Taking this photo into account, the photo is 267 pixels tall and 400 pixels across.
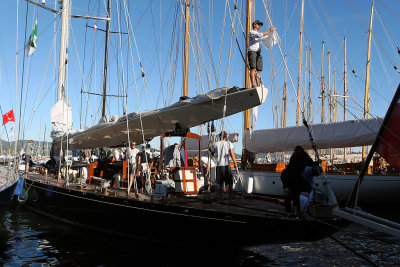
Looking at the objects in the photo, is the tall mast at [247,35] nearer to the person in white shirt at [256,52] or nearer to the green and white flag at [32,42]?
the person in white shirt at [256,52]

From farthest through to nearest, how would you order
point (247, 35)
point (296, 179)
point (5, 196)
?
1. point (247, 35)
2. point (5, 196)
3. point (296, 179)

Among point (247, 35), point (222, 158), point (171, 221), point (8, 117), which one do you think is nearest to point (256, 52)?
point (222, 158)

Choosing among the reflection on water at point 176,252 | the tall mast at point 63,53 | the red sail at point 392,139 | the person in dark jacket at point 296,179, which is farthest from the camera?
the tall mast at point 63,53

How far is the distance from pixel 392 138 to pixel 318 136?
38.5 feet

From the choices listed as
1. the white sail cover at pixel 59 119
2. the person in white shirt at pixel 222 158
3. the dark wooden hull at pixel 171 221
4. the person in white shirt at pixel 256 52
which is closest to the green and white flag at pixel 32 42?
the white sail cover at pixel 59 119

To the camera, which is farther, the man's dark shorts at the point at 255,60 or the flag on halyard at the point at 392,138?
the man's dark shorts at the point at 255,60

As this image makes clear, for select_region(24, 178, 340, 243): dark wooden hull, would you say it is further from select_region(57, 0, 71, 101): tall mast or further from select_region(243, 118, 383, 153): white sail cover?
select_region(243, 118, 383, 153): white sail cover

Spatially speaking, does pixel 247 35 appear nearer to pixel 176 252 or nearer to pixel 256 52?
pixel 256 52

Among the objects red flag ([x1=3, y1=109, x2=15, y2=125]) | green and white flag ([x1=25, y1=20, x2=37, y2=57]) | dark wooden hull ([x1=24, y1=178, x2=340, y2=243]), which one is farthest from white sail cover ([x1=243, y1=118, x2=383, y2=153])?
red flag ([x1=3, y1=109, x2=15, y2=125])

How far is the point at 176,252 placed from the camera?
7164 mm

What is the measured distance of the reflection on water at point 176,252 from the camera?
6793 millimetres

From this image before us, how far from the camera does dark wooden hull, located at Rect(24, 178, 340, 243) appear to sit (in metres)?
6.41

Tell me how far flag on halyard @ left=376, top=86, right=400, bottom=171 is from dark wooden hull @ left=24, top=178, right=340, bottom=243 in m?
2.39

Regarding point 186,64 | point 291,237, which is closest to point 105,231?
point 291,237
